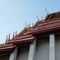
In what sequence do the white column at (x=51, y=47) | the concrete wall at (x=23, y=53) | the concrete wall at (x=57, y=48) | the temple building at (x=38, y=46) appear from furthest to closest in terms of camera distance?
the concrete wall at (x=23, y=53), the temple building at (x=38, y=46), the concrete wall at (x=57, y=48), the white column at (x=51, y=47)

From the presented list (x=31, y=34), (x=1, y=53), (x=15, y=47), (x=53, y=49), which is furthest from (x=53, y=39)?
(x=1, y=53)

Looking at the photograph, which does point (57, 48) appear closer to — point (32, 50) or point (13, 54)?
point (32, 50)

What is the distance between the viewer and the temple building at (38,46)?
995 centimetres

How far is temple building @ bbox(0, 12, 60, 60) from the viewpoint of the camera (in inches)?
392

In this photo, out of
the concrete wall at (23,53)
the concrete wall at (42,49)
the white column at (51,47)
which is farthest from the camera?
the concrete wall at (23,53)

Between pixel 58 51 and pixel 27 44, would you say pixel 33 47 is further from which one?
pixel 58 51

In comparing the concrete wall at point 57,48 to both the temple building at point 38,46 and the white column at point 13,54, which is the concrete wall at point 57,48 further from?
the white column at point 13,54

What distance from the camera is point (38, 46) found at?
35.1 ft

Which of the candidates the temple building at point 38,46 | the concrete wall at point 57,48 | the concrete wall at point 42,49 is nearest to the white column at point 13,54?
the temple building at point 38,46

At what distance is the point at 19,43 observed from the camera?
11.0m

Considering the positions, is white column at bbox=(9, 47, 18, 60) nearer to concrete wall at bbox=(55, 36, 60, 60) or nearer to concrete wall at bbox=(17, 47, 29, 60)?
concrete wall at bbox=(17, 47, 29, 60)

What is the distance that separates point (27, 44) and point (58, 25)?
217 cm

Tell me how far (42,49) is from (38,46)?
1.18ft

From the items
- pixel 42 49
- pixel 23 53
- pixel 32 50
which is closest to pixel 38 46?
pixel 42 49
